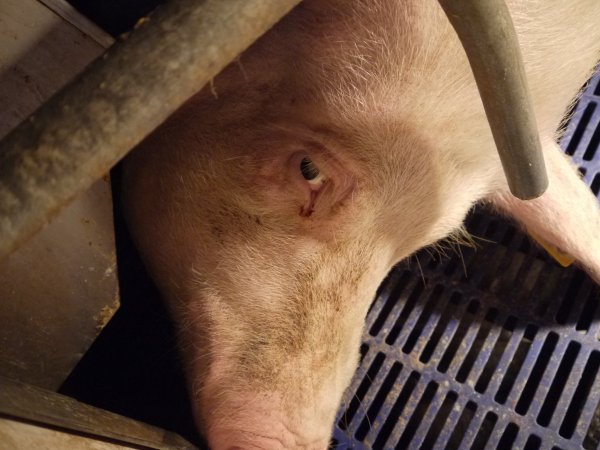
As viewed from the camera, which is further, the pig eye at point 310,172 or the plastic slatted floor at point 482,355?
the plastic slatted floor at point 482,355

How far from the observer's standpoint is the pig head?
116 centimetres

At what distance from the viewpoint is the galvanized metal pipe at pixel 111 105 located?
1.44 ft

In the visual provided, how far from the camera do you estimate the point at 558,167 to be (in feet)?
6.41

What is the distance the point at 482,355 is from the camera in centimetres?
186

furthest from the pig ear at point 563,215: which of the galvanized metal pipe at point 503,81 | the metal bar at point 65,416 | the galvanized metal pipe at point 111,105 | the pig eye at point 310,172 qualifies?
the galvanized metal pipe at point 111,105

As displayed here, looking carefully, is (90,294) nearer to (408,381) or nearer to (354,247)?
(354,247)

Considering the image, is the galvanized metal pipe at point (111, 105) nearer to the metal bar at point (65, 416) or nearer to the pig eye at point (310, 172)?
the metal bar at point (65, 416)

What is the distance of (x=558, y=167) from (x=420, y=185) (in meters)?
0.93

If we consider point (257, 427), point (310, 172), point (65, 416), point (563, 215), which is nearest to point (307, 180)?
point (310, 172)

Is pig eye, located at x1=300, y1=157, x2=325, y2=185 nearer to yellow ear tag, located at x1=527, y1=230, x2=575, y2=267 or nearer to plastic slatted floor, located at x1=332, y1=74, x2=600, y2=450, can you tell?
plastic slatted floor, located at x1=332, y1=74, x2=600, y2=450

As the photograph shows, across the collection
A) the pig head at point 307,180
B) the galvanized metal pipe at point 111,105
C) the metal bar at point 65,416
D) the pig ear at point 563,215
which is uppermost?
the pig ear at point 563,215

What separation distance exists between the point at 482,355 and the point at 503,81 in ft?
4.49

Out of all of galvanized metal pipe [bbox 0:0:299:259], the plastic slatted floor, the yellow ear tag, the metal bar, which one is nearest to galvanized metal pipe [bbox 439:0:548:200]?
galvanized metal pipe [bbox 0:0:299:259]

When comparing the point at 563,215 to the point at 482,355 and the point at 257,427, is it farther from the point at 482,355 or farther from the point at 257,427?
the point at 257,427
